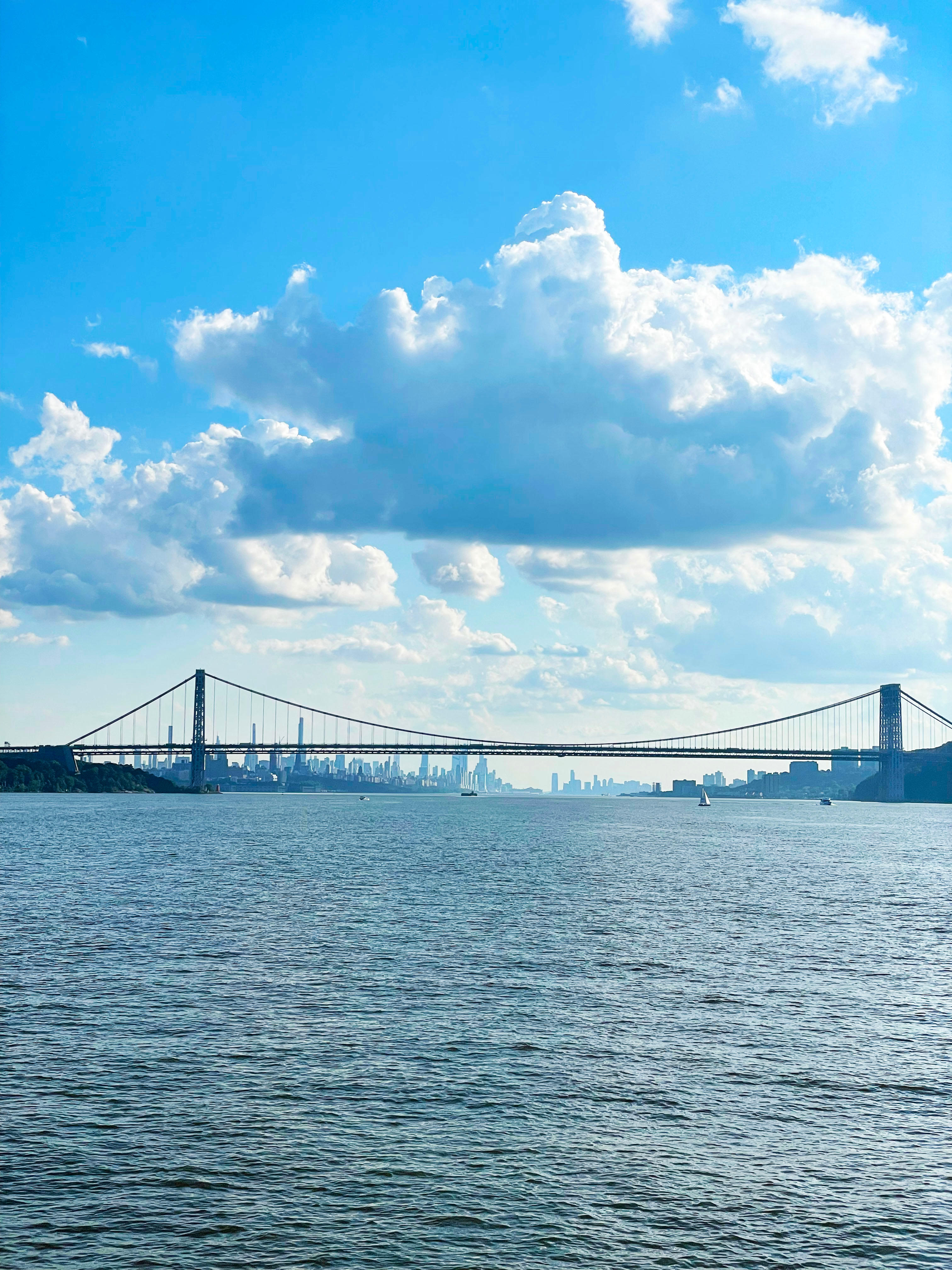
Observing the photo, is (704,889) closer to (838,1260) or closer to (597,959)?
(597,959)

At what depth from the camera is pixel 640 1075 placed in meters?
23.3

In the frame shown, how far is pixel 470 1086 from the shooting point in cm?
2239

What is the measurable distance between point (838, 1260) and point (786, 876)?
2347 inches

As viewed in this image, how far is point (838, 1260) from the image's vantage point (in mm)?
15203

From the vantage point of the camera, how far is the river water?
15.9 meters

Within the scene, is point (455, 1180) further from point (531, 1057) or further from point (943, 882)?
point (943, 882)

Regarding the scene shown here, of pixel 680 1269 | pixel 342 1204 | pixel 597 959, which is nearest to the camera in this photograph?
pixel 680 1269

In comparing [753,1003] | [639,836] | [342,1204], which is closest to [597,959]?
[753,1003]

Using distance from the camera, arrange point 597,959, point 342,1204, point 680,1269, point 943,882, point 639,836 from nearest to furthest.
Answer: point 680,1269 < point 342,1204 < point 597,959 < point 943,882 < point 639,836

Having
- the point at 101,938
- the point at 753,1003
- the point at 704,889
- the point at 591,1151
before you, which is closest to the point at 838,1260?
the point at 591,1151

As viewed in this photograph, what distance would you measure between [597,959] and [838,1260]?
21.8 m

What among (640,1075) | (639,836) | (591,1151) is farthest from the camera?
(639,836)

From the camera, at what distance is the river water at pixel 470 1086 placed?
15891mm

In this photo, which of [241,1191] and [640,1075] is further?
[640,1075]
